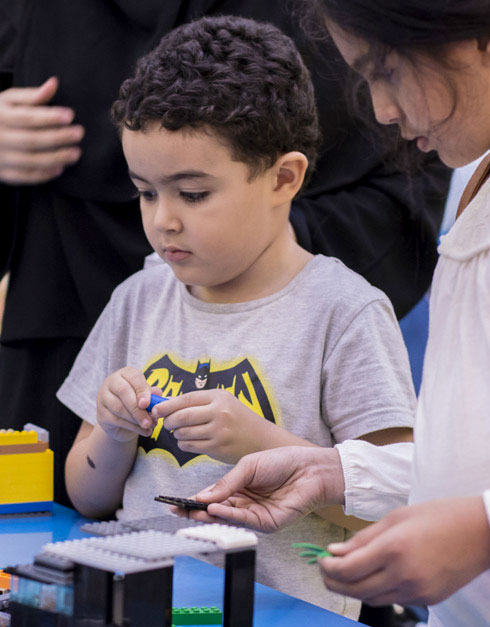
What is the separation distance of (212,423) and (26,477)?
350mm

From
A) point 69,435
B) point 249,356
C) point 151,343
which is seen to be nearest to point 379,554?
point 249,356

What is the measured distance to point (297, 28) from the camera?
1.36 m

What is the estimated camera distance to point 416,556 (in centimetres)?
56

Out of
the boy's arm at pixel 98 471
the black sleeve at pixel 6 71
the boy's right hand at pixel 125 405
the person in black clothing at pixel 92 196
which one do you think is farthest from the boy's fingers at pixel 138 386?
the black sleeve at pixel 6 71

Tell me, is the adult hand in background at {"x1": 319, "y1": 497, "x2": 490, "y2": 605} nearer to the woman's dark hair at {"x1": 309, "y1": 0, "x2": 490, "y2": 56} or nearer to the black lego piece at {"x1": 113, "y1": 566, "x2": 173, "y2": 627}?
the black lego piece at {"x1": 113, "y1": 566, "x2": 173, "y2": 627}

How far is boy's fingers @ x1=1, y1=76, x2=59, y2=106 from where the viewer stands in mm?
1354

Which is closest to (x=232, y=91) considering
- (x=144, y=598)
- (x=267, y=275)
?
(x=267, y=275)

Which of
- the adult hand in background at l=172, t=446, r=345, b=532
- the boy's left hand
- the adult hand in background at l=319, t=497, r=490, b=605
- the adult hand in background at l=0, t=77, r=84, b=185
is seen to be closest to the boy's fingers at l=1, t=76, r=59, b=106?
the adult hand in background at l=0, t=77, r=84, b=185

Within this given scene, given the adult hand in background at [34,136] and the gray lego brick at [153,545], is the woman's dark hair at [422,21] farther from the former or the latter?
the adult hand in background at [34,136]

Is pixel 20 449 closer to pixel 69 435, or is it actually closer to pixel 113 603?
pixel 69 435

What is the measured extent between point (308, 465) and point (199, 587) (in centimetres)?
16

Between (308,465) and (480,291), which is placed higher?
(480,291)

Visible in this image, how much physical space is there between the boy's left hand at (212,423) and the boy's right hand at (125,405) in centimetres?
3

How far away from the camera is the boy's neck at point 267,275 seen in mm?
1197
